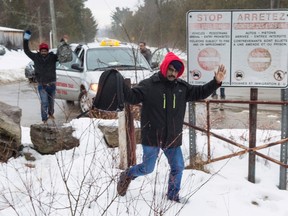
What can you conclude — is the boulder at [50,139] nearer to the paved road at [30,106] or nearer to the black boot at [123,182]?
the paved road at [30,106]

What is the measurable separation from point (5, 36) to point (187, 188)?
113 feet

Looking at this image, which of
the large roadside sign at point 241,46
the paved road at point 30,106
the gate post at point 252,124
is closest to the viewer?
the large roadside sign at point 241,46

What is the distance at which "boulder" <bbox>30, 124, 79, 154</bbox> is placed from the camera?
5371 millimetres

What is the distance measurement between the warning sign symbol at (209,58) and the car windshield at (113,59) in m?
3.80

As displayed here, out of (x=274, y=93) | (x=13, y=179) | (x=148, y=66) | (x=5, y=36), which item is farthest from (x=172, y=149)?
(x=5, y=36)

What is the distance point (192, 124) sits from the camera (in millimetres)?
4738

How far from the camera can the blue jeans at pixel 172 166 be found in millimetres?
3643

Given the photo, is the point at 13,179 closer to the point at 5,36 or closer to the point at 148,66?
the point at 148,66

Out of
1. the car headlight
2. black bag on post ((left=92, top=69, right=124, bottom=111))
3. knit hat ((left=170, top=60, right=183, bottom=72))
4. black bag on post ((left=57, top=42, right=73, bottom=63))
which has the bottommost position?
the car headlight

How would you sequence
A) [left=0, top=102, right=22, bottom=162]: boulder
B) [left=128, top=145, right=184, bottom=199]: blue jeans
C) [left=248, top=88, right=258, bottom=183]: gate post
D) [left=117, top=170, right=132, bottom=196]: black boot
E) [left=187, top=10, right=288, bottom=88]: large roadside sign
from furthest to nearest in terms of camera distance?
[left=0, top=102, right=22, bottom=162]: boulder
[left=248, top=88, right=258, bottom=183]: gate post
[left=187, top=10, right=288, bottom=88]: large roadside sign
[left=117, top=170, right=132, bottom=196]: black boot
[left=128, top=145, right=184, bottom=199]: blue jeans

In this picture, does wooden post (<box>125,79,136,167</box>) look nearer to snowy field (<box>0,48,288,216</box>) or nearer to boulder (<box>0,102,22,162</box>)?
snowy field (<box>0,48,288,216</box>)

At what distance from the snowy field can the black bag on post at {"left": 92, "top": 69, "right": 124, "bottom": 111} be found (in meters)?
0.30

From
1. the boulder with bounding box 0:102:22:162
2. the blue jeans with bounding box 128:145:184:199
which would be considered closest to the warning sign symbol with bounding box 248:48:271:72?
the blue jeans with bounding box 128:145:184:199

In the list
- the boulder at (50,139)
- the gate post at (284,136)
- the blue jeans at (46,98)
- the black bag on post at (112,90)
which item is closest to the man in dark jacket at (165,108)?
the black bag on post at (112,90)
